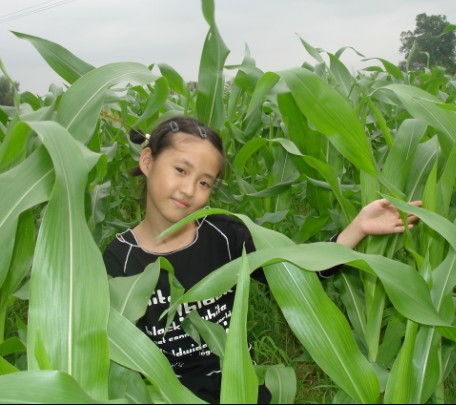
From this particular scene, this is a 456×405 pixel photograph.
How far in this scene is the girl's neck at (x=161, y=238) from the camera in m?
1.25

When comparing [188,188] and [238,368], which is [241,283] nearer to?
[238,368]

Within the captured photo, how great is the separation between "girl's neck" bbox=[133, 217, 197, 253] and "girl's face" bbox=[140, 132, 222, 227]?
0.03m

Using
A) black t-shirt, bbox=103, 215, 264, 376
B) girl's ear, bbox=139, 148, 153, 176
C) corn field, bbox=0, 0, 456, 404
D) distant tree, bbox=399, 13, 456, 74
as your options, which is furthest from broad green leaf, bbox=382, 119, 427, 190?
distant tree, bbox=399, 13, 456, 74

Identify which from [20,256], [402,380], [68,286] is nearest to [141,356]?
[68,286]

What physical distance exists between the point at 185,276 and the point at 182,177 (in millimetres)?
229

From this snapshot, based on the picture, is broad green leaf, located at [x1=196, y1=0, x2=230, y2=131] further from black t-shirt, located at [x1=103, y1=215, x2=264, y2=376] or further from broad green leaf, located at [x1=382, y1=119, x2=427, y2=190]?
broad green leaf, located at [x1=382, y1=119, x2=427, y2=190]

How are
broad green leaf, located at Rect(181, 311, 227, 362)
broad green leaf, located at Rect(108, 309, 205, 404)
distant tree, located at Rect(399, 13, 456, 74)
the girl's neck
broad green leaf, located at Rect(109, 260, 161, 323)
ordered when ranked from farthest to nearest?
distant tree, located at Rect(399, 13, 456, 74)
the girl's neck
broad green leaf, located at Rect(181, 311, 227, 362)
broad green leaf, located at Rect(109, 260, 161, 323)
broad green leaf, located at Rect(108, 309, 205, 404)

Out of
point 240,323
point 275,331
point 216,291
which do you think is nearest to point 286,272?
point 216,291

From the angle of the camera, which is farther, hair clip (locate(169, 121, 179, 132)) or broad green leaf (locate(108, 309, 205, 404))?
hair clip (locate(169, 121, 179, 132))

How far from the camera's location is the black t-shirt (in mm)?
1183

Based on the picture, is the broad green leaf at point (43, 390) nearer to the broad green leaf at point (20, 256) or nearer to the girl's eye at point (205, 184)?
the broad green leaf at point (20, 256)

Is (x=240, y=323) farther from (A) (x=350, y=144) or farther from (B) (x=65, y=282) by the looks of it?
(A) (x=350, y=144)

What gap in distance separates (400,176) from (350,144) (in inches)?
8.9

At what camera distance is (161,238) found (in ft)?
4.10
